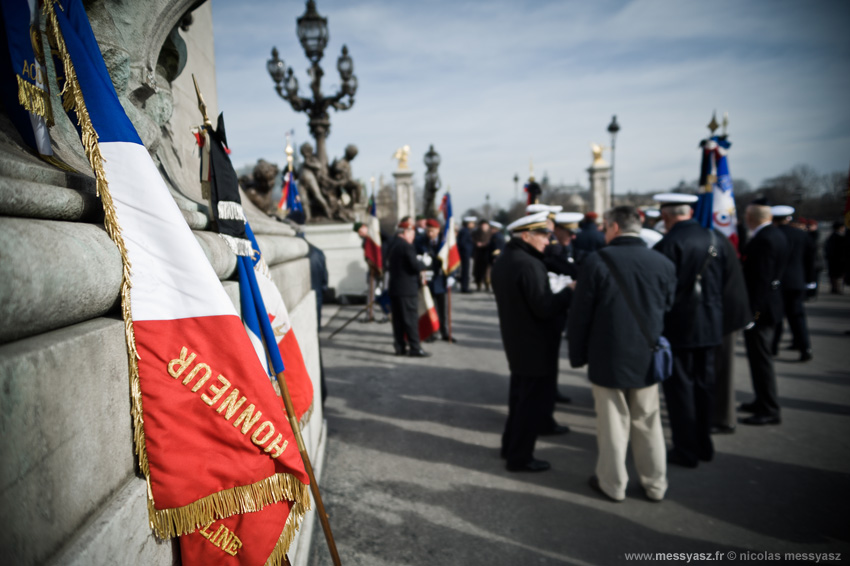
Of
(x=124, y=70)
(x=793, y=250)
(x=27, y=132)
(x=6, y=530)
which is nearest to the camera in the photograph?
(x=6, y=530)

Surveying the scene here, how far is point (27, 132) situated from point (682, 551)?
365 cm

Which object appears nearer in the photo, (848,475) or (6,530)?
(6,530)

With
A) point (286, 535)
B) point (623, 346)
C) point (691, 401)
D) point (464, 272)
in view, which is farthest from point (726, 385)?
point (464, 272)

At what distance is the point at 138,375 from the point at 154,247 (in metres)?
0.36

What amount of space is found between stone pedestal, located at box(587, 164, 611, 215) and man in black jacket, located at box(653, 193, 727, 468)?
84.2 feet

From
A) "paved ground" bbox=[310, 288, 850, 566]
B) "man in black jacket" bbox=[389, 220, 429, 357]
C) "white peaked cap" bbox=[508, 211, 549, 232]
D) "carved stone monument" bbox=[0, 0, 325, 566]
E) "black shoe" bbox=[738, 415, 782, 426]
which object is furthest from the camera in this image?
"man in black jacket" bbox=[389, 220, 429, 357]

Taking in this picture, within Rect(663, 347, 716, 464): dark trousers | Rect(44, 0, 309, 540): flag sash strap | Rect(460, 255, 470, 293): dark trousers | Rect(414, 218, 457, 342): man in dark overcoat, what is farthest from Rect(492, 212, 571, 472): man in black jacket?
Rect(460, 255, 470, 293): dark trousers

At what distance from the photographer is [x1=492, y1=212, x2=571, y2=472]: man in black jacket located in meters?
3.65

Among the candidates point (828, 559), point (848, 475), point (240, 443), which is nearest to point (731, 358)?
point (848, 475)

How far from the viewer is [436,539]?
113 inches

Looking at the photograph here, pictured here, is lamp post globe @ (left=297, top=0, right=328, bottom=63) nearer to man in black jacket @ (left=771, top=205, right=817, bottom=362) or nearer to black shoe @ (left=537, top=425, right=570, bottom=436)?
man in black jacket @ (left=771, top=205, right=817, bottom=362)

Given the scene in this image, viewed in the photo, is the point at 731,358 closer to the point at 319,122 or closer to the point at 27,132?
the point at 27,132

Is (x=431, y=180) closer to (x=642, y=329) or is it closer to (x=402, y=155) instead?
(x=402, y=155)

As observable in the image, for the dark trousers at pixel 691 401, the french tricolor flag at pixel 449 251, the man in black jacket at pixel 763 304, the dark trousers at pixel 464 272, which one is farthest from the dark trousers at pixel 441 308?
the dark trousers at pixel 464 272
